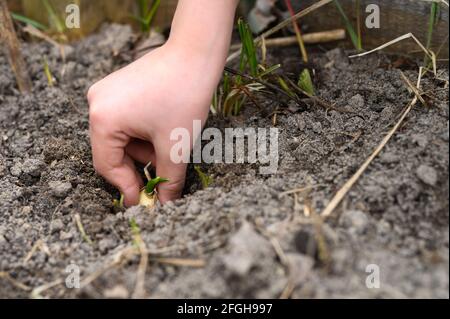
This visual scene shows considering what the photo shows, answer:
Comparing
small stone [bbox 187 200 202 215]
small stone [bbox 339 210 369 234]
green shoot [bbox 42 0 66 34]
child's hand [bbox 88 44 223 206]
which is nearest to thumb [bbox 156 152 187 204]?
child's hand [bbox 88 44 223 206]

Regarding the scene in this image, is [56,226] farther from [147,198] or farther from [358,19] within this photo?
[358,19]

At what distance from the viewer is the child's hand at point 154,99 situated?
3.67 ft

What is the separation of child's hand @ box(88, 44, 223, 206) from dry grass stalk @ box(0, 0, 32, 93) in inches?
19.4

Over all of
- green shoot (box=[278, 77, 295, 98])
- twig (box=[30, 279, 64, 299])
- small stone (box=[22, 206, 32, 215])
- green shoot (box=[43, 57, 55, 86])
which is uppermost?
green shoot (box=[43, 57, 55, 86])

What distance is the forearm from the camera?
1137mm

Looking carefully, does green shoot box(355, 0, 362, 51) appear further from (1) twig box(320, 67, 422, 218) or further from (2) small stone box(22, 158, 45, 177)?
(2) small stone box(22, 158, 45, 177)

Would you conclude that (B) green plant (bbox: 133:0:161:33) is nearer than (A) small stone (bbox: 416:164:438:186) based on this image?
No

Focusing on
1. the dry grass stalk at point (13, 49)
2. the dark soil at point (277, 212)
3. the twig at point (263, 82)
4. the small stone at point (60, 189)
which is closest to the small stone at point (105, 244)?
the dark soil at point (277, 212)

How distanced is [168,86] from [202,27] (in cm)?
13

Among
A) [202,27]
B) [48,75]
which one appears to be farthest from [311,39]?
[48,75]

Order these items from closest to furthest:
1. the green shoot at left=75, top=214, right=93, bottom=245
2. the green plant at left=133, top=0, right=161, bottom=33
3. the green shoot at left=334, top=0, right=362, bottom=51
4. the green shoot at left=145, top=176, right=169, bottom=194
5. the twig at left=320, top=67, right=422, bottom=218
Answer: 1. the twig at left=320, top=67, right=422, bottom=218
2. the green shoot at left=75, top=214, right=93, bottom=245
3. the green shoot at left=145, top=176, right=169, bottom=194
4. the green shoot at left=334, top=0, right=362, bottom=51
5. the green plant at left=133, top=0, right=161, bottom=33

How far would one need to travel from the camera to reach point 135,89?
1.13 m

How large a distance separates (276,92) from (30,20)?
0.91 m
